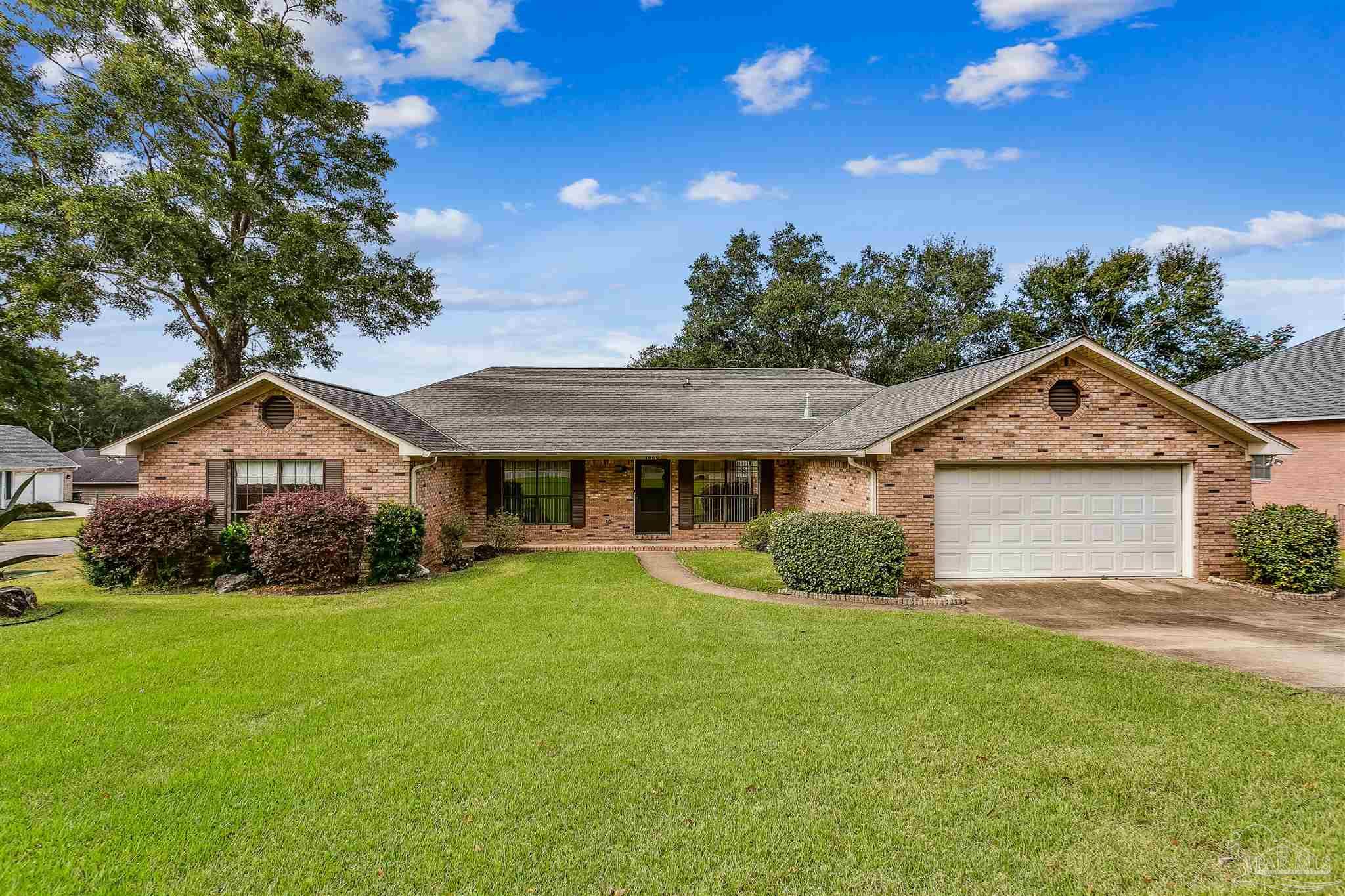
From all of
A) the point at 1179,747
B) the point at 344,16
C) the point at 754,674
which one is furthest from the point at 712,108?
the point at 1179,747

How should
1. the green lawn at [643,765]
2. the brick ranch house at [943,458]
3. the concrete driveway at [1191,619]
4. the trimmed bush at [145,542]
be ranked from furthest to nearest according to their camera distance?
the brick ranch house at [943,458] → the trimmed bush at [145,542] → the concrete driveway at [1191,619] → the green lawn at [643,765]

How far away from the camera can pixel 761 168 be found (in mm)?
18938

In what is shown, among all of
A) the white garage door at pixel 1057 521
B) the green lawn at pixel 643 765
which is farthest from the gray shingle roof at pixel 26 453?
the white garage door at pixel 1057 521

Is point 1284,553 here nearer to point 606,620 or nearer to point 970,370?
point 970,370

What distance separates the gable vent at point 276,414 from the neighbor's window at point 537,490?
531cm

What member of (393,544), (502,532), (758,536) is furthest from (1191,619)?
(502,532)

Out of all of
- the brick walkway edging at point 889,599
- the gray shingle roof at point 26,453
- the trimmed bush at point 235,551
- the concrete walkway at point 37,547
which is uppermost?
the gray shingle roof at point 26,453

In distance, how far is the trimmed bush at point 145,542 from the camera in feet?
35.6

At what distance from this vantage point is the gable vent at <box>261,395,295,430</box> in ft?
40.4

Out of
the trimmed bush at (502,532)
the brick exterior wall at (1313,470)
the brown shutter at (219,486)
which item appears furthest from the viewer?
the brick exterior wall at (1313,470)

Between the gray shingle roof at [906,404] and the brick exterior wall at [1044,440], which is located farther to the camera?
the gray shingle roof at [906,404]

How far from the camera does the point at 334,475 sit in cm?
1230

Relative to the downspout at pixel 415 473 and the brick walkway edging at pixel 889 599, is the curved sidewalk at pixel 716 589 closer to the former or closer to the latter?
the brick walkway edging at pixel 889 599

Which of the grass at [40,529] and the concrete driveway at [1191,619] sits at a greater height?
the concrete driveway at [1191,619]
